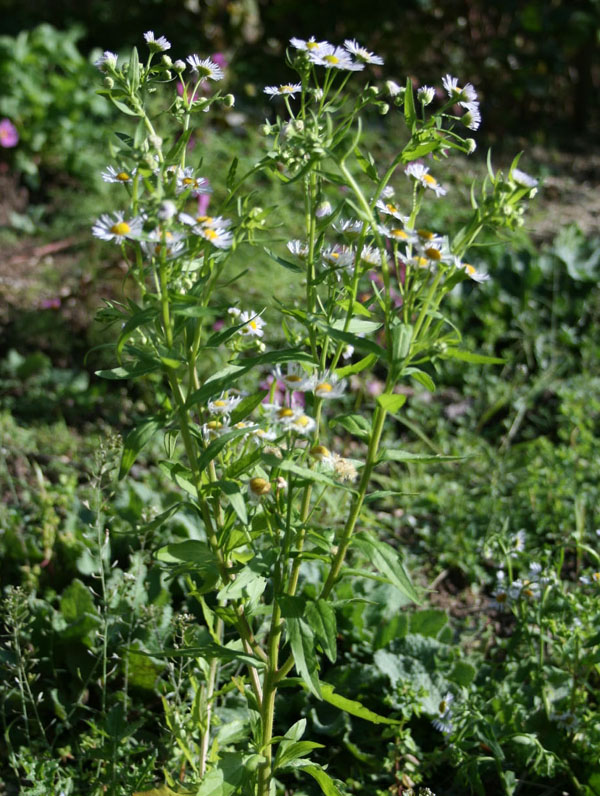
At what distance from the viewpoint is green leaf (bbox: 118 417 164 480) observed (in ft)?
4.19

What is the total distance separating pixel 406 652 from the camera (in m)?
2.06

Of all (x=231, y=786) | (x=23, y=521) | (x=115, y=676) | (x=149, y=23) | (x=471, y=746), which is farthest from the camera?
(x=149, y=23)

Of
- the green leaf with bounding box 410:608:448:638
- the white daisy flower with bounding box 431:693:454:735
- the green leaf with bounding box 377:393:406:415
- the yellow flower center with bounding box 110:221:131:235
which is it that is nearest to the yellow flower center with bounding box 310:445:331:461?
the green leaf with bounding box 377:393:406:415

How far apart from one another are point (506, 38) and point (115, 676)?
556cm

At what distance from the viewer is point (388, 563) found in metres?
1.29

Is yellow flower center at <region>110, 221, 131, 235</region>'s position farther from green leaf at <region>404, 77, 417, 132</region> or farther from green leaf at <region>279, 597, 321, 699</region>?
green leaf at <region>279, 597, 321, 699</region>

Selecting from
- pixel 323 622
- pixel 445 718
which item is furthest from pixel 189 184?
pixel 445 718

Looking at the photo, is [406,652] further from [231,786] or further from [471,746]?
[231,786]

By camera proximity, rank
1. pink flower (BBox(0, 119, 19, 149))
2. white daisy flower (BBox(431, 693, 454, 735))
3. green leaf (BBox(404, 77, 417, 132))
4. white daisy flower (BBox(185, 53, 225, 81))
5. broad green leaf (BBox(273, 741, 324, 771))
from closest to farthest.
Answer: green leaf (BBox(404, 77, 417, 132))
white daisy flower (BBox(185, 53, 225, 81))
broad green leaf (BBox(273, 741, 324, 771))
white daisy flower (BBox(431, 693, 454, 735))
pink flower (BBox(0, 119, 19, 149))

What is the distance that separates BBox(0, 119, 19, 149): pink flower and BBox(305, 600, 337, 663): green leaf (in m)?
4.15

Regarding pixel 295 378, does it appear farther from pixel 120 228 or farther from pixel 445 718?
pixel 445 718

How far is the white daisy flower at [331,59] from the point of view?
4.17 ft

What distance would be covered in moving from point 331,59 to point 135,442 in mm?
669

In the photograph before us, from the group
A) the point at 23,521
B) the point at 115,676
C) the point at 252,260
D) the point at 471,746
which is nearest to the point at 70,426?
the point at 23,521
